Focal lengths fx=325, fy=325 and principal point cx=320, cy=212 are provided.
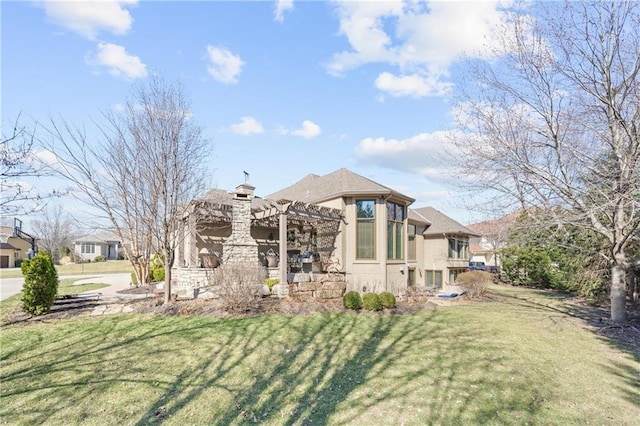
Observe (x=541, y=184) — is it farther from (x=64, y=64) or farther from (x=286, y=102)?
(x=64, y=64)

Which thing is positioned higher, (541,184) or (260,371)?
(541,184)

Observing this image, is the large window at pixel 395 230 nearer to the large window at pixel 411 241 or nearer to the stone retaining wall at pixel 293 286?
the stone retaining wall at pixel 293 286

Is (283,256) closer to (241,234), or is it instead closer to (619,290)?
(241,234)

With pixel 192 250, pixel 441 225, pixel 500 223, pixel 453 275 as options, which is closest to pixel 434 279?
pixel 453 275

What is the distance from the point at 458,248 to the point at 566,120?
498 inches

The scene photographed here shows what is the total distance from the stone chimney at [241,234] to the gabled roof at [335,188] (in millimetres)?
3614

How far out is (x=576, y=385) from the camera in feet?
19.4

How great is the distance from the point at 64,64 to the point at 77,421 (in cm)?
910

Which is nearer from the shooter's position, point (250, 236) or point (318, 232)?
point (250, 236)

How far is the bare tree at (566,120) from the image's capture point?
9234 millimetres

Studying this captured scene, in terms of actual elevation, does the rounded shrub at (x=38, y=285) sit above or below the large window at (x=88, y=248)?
above

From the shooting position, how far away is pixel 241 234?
12562mm

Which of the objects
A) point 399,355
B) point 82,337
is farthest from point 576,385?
point 82,337

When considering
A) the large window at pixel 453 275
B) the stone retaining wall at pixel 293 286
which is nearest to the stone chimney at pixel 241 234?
the stone retaining wall at pixel 293 286
